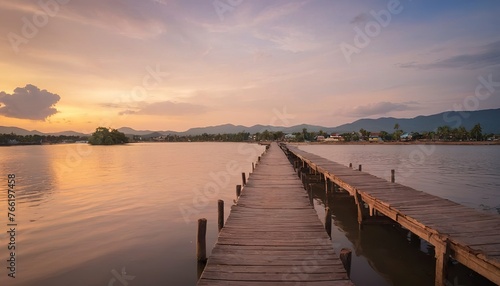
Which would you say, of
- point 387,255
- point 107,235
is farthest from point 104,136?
point 387,255

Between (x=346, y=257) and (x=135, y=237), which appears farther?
(x=135, y=237)

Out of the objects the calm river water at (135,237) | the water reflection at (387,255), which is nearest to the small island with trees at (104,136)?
the calm river water at (135,237)

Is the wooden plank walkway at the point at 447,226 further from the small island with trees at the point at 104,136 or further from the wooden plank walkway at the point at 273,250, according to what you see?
the small island with trees at the point at 104,136

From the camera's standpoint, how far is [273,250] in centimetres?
596

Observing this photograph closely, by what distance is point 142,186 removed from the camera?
75.2 ft

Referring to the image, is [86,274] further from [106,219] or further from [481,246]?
[481,246]

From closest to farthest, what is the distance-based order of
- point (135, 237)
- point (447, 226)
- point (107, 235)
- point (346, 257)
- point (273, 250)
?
point (346, 257) → point (273, 250) → point (447, 226) → point (135, 237) → point (107, 235)

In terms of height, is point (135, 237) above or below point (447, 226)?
below

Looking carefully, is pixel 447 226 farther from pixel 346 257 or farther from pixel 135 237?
pixel 135 237

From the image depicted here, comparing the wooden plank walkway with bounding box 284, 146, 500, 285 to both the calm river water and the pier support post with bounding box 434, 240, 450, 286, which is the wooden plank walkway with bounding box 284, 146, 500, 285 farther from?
the calm river water

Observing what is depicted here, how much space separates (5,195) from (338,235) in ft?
70.9

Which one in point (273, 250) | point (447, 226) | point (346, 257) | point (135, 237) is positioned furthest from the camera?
point (135, 237)

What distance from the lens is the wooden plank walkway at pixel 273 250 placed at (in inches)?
190

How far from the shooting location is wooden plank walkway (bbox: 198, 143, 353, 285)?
4820 millimetres
